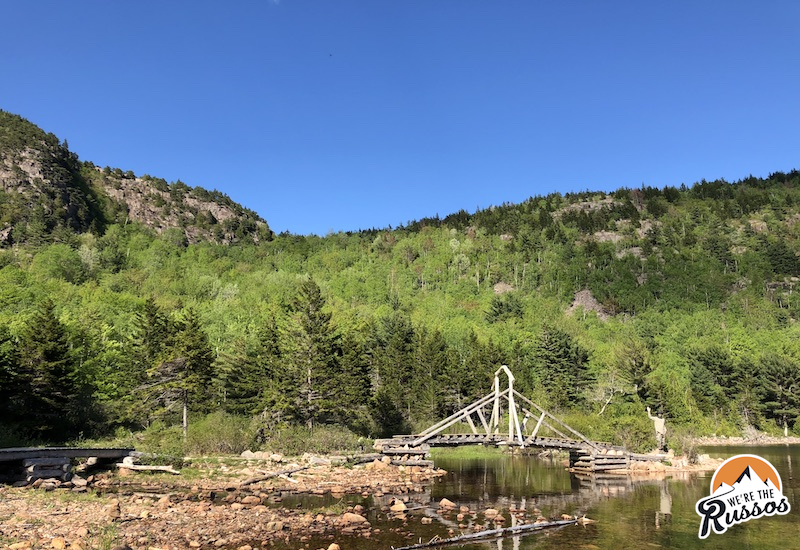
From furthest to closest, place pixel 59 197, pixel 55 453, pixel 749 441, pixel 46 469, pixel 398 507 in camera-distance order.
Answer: pixel 59 197 < pixel 749 441 < pixel 55 453 < pixel 46 469 < pixel 398 507

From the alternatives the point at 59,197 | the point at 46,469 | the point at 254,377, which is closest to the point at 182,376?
the point at 254,377

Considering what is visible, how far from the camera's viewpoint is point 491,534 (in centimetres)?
1780

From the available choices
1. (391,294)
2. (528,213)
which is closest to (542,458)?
(391,294)

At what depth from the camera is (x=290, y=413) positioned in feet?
139

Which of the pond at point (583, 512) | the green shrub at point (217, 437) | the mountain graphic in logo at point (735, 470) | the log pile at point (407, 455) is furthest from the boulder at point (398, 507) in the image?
the green shrub at point (217, 437)

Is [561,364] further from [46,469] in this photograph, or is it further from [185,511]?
[46,469]

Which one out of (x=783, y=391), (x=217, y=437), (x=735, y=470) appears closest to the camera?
(x=735, y=470)

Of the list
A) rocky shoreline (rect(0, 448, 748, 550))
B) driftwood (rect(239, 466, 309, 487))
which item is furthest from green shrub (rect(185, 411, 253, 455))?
driftwood (rect(239, 466, 309, 487))

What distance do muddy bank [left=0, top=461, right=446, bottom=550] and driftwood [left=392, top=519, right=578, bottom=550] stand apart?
225cm

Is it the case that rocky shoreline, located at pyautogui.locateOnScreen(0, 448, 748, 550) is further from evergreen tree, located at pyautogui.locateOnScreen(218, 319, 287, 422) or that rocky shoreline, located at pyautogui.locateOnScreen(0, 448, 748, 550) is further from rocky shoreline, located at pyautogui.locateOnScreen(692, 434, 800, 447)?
rocky shoreline, located at pyautogui.locateOnScreen(692, 434, 800, 447)

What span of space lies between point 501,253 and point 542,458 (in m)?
109

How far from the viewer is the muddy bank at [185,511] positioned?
14648 mm

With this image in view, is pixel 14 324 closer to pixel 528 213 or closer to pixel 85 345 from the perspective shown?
pixel 85 345

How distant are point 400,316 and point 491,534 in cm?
6445
